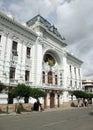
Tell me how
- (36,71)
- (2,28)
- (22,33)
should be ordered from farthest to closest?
(36,71) → (22,33) → (2,28)

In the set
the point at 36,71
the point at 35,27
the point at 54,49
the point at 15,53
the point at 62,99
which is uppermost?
the point at 35,27

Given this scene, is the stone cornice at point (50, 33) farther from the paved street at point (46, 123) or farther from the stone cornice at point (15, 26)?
the paved street at point (46, 123)

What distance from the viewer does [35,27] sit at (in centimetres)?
3656

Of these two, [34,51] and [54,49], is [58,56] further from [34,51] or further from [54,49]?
[34,51]

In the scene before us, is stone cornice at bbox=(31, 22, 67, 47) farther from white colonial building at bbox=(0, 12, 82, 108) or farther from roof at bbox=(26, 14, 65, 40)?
roof at bbox=(26, 14, 65, 40)

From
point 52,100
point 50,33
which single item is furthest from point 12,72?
point 50,33

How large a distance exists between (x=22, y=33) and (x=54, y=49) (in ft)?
36.0

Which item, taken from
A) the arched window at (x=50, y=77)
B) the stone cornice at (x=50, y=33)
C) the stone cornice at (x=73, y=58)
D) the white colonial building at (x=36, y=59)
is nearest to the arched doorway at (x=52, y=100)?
the white colonial building at (x=36, y=59)

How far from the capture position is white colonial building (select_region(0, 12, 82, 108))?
94.0 ft

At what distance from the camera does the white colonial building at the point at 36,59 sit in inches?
1128

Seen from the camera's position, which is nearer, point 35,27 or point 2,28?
point 2,28

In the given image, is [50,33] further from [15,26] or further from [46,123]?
[46,123]

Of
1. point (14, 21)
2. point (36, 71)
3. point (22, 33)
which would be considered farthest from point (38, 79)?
point (14, 21)

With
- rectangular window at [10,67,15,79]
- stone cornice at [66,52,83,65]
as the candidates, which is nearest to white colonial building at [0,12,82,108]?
rectangular window at [10,67,15,79]
